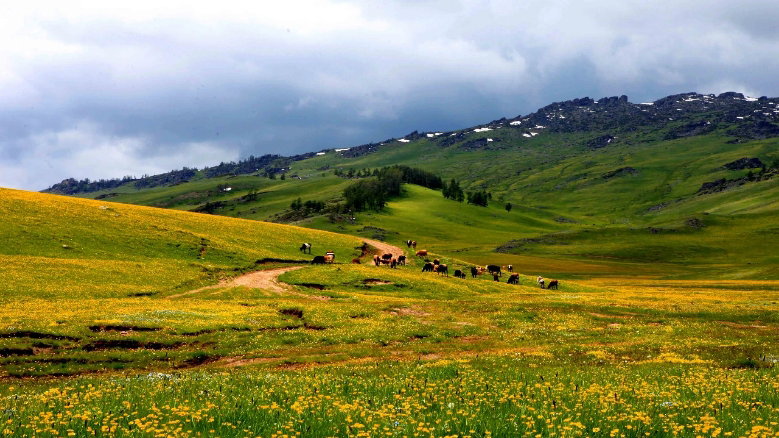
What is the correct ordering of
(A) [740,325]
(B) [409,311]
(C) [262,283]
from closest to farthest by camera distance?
(A) [740,325] → (B) [409,311] → (C) [262,283]

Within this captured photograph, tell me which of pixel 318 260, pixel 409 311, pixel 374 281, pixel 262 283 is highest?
pixel 318 260

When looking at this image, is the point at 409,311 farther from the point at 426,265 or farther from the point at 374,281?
the point at 426,265

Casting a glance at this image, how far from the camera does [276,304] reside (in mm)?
48000

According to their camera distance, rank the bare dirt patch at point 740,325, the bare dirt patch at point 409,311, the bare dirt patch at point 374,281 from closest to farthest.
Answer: the bare dirt patch at point 740,325, the bare dirt patch at point 409,311, the bare dirt patch at point 374,281

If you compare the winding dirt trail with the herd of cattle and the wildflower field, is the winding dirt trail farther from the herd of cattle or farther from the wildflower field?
the herd of cattle

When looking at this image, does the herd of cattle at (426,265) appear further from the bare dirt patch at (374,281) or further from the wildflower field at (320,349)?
the bare dirt patch at (374,281)

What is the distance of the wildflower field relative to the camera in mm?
11328

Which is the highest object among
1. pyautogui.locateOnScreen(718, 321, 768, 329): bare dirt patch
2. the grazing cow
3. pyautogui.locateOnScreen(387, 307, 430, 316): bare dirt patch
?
the grazing cow

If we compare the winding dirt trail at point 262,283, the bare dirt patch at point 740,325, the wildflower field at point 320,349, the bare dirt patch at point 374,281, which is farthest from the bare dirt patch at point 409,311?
the bare dirt patch at point 740,325

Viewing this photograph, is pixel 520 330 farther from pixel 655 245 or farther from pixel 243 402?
pixel 655 245

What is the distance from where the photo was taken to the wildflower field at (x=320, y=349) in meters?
11.3

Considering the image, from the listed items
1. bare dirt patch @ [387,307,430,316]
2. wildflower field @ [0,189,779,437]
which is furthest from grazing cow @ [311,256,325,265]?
bare dirt patch @ [387,307,430,316]

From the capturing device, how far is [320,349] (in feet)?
103

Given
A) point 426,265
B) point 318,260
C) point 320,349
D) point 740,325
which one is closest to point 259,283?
point 318,260
